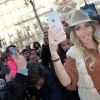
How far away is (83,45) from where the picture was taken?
3.46 m

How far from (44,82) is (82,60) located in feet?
1.79

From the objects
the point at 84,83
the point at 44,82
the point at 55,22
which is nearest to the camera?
the point at 84,83

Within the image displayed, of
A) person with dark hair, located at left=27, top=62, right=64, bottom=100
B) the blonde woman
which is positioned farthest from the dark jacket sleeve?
the blonde woman

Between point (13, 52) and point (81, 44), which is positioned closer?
point (81, 44)

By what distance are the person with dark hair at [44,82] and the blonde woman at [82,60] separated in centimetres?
27

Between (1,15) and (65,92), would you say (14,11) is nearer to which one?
(1,15)

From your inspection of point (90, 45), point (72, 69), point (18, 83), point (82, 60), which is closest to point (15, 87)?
point (18, 83)

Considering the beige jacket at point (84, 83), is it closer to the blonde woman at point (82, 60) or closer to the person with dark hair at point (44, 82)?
the blonde woman at point (82, 60)

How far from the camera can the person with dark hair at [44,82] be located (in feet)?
12.3

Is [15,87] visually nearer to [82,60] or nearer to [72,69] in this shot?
[72,69]

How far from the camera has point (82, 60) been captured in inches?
134

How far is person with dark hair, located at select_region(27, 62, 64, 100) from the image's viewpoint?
3738 mm

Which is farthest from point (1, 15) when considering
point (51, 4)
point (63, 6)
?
point (63, 6)

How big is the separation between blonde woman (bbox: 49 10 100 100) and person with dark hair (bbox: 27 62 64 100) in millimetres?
270
